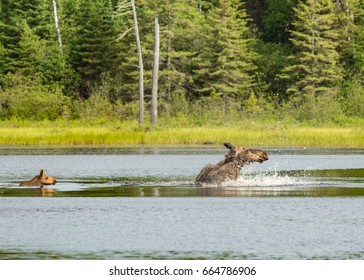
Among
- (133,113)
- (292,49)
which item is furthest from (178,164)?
(292,49)

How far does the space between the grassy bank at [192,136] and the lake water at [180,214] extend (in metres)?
11.2

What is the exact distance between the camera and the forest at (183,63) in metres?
60.0

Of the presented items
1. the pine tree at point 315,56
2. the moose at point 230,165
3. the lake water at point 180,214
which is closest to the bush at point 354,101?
the pine tree at point 315,56

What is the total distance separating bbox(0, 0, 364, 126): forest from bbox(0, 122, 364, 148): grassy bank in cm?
739

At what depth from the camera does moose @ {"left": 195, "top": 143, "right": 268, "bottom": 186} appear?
25016 millimetres

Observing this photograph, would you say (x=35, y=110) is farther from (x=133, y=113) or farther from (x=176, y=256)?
(x=176, y=256)

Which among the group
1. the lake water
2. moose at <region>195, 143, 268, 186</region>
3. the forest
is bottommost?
the lake water

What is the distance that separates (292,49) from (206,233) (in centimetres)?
5200

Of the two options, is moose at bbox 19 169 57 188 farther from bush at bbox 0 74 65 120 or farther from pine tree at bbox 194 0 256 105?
pine tree at bbox 194 0 256 105

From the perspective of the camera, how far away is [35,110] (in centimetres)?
5988

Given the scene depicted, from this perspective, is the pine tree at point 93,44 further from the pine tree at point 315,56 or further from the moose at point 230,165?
the moose at point 230,165

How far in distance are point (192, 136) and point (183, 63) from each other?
1873 cm

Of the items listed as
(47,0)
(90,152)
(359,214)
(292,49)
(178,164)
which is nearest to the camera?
(359,214)

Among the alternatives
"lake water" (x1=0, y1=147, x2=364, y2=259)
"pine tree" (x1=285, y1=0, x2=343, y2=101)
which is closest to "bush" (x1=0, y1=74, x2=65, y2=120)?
"pine tree" (x1=285, y1=0, x2=343, y2=101)
